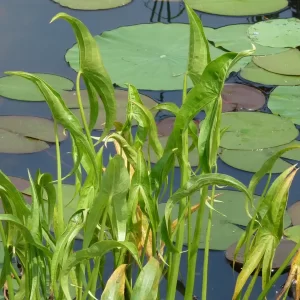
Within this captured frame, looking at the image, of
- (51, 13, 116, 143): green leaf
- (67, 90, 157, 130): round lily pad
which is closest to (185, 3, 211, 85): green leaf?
(51, 13, 116, 143): green leaf

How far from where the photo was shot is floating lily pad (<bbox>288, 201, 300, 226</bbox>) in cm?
157

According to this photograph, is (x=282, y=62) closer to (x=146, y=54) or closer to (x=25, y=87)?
(x=146, y=54)

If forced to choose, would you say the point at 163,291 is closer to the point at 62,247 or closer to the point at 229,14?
the point at 62,247

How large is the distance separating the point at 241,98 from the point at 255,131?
205mm

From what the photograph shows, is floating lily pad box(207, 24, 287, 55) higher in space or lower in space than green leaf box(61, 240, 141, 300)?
lower

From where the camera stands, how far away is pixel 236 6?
2.69m

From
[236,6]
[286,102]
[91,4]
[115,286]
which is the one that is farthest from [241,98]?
[115,286]

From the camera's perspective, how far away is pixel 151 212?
0.90 m

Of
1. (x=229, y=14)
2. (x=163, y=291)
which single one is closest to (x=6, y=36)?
(x=229, y=14)

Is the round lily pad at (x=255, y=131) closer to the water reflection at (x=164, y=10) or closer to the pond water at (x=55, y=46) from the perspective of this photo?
the pond water at (x=55, y=46)

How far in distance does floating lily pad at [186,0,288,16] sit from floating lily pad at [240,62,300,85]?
462 mm

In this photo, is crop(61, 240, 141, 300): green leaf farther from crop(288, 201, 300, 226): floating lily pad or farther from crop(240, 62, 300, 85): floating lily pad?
crop(240, 62, 300, 85): floating lily pad

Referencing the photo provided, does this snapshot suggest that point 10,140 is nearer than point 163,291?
No

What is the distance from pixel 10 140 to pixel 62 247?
103 cm
